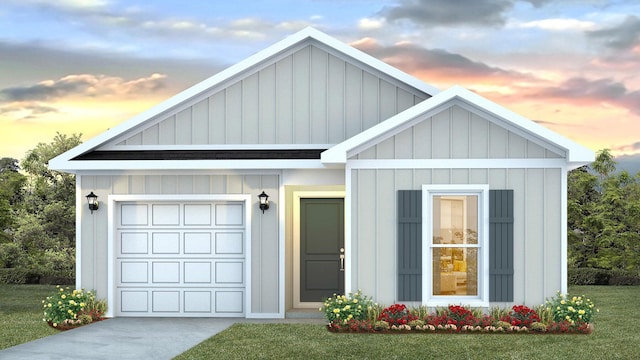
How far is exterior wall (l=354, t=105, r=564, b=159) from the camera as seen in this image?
12.0m

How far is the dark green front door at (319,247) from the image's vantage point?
1480 centimetres

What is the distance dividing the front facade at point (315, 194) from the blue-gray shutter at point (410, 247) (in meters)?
0.02

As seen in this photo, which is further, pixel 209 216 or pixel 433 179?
pixel 209 216

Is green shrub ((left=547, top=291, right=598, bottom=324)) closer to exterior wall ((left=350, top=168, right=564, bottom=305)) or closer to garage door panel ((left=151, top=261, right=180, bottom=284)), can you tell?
exterior wall ((left=350, top=168, right=564, bottom=305))

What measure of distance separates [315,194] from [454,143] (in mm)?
3576

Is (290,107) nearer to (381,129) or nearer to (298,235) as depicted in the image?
(298,235)

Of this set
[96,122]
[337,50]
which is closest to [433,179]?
[337,50]

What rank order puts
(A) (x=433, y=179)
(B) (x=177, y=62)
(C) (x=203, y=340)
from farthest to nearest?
(B) (x=177, y=62) → (A) (x=433, y=179) → (C) (x=203, y=340)

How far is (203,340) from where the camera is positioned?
11.2 metres

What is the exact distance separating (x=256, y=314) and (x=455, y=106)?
521 cm

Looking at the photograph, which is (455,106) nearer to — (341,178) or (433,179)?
(433,179)

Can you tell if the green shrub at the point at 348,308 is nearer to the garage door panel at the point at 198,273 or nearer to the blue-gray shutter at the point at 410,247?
the blue-gray shutter at the point at 410,247

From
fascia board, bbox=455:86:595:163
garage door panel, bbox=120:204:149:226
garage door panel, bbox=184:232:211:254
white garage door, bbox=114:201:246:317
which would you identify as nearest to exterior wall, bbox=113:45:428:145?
garage door panel, bbox=120:204:149:226

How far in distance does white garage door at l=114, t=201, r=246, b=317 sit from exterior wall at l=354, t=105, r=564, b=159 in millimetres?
3360
